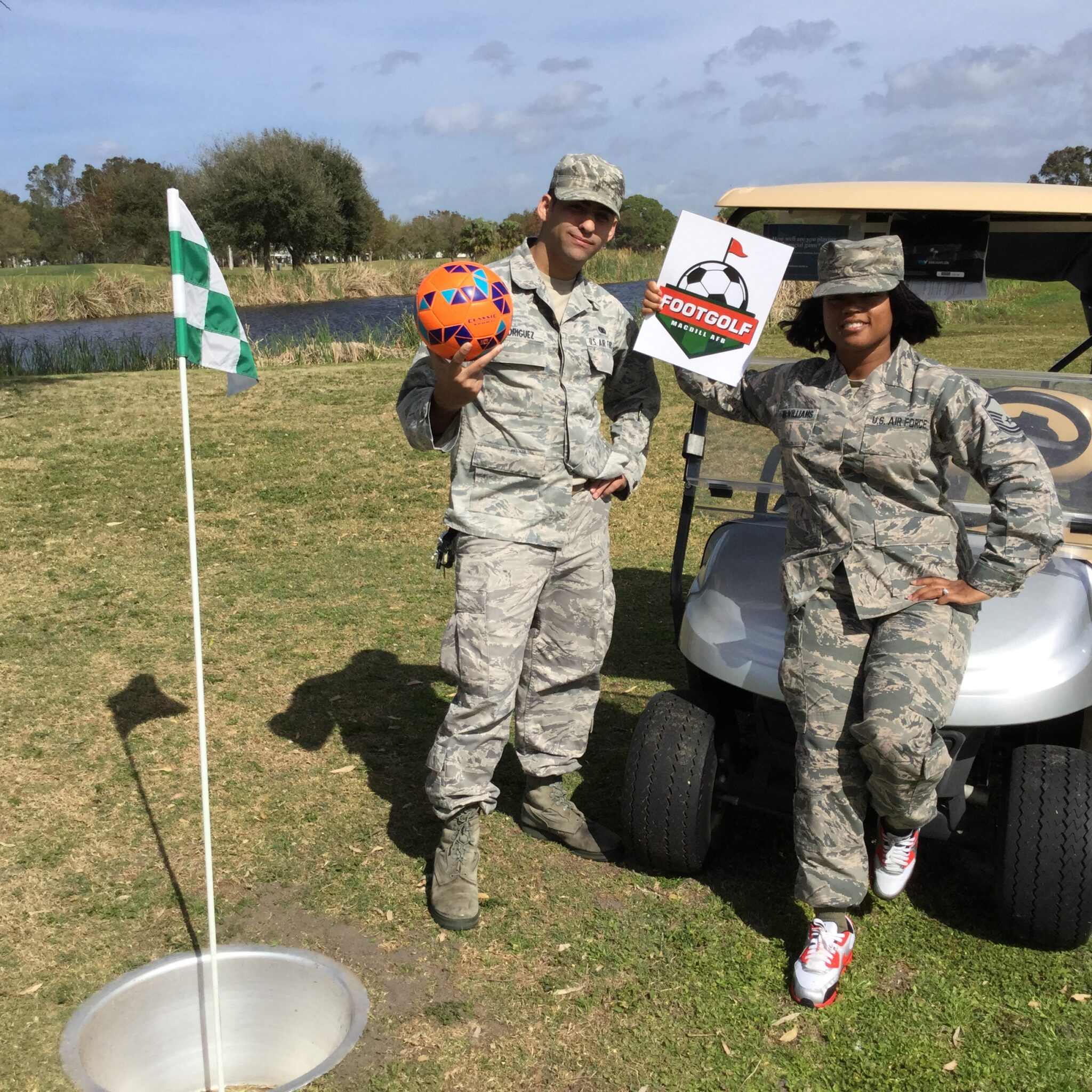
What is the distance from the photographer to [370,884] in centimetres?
355

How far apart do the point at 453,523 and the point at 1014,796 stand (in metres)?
1.69

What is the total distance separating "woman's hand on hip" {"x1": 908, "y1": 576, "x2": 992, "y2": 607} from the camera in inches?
116

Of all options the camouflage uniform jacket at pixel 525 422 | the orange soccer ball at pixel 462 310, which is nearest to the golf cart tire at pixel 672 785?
the camouflage uniform jacket at pixel 525 422

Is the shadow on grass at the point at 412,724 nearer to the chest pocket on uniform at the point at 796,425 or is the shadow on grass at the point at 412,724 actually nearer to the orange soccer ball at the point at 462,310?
the chest pocket on uniform at the point at 796,425

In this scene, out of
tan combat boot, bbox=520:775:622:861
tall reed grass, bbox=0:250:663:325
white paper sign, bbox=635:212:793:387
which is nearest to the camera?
white paper sign, bbox=635:212:793:387

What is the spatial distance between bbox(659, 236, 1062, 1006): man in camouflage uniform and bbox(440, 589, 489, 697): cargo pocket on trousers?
83 centimetres

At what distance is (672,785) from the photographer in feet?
10.9

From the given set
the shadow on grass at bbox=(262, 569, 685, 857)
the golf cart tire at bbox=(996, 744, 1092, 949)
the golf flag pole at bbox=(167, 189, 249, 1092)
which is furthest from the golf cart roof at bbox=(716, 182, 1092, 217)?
the shadow on grass at bbox=(262, 569, 685, 857)

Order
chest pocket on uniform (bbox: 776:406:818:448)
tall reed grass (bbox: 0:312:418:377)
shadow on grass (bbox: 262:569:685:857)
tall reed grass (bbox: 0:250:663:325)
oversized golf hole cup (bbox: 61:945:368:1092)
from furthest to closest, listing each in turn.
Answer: tall reed grass (bbox: 0:250:663:325) < tall reed grass (bbox: 0:312:418:377) < shadow on grass (bbox: 262:569:685:857) < chest pocket on uniform (bbox: 776:406:818:448) < oversized golf hole cup (bbox: 61:945:368:1092)

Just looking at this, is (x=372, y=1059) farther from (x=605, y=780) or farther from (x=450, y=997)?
(x=605, y=780)

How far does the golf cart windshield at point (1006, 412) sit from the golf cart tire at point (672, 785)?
92 centimetres

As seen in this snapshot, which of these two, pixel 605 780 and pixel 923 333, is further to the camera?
pixel 605 780

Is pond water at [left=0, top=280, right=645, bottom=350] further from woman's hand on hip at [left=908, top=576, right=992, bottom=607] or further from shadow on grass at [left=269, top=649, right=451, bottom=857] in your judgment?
woman's hand on hip at [left=908, top=576, right=992, bottom=607]

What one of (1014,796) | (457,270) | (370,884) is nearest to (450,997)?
(370,884)
